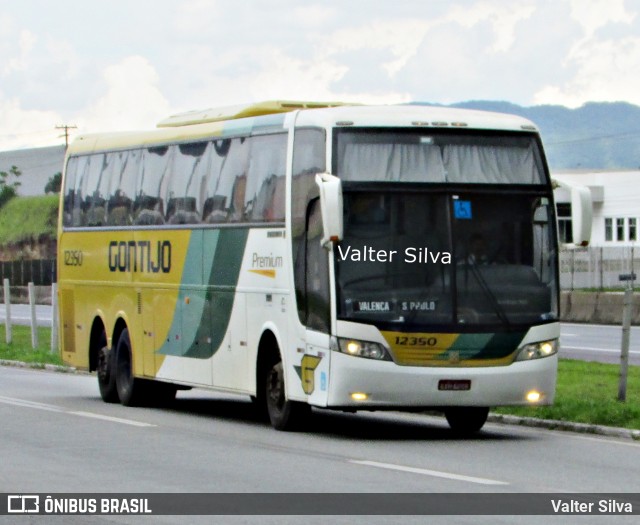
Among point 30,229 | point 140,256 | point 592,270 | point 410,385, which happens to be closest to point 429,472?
point 410,385

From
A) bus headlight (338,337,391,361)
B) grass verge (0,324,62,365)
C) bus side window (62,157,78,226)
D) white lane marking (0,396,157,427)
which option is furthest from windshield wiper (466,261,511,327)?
grass verge (0,324,62,365)

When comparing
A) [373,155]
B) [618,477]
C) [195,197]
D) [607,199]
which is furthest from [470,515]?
[607,199]

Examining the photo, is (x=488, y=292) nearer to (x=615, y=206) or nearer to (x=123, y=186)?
(x=123, y=186)

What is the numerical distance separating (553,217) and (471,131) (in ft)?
4.04

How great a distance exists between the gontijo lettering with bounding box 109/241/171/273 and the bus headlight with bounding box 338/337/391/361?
5210 mm

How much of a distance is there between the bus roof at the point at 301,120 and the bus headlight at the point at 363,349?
2216mm

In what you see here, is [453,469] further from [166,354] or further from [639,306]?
[639,306]

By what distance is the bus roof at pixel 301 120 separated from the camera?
17297 mm

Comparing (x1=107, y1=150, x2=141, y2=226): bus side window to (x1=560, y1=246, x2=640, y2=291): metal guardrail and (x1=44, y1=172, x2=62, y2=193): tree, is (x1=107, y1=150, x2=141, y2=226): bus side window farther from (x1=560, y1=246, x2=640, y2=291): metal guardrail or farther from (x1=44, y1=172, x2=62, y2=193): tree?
(x1=44, y1=172, x2=62, y2=193): tree

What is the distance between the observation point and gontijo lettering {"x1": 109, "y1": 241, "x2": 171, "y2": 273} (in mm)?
21656

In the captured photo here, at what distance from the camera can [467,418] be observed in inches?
714

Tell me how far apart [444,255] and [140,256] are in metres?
6.60

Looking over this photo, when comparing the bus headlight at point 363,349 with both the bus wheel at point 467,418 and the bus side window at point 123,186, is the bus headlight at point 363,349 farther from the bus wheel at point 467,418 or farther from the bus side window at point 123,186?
the bus side window at point 123,186

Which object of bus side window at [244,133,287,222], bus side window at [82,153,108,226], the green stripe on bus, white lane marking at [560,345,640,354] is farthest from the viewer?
white lane marking at [560,345,640,354]
